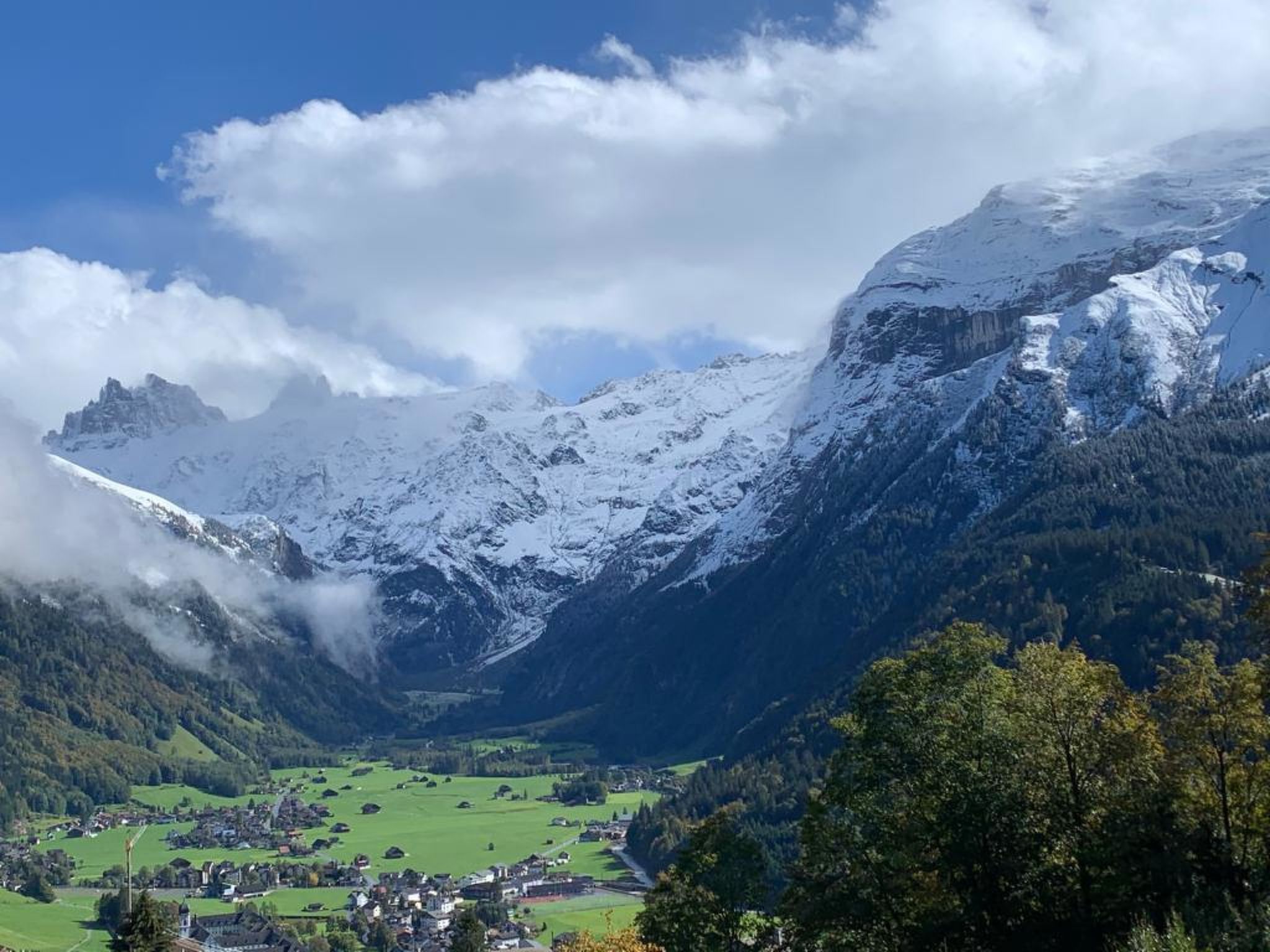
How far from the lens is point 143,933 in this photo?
261ft

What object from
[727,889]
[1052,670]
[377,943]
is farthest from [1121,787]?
[377,943]

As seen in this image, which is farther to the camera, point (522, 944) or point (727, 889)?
point (522, 944)

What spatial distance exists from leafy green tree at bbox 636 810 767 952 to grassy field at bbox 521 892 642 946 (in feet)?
257

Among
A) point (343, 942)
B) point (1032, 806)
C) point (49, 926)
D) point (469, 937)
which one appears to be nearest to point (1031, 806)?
point (1032, 806)

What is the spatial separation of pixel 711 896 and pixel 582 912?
106m

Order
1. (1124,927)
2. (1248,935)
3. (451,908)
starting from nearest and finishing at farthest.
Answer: (1248,935), (1124,927), (451,908)

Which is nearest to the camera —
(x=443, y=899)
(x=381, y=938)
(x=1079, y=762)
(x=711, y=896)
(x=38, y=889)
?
(x=1079, y=762)

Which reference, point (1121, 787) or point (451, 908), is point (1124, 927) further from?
point (451, 908)

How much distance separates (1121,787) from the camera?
50875 mm

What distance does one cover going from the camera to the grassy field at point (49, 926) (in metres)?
155

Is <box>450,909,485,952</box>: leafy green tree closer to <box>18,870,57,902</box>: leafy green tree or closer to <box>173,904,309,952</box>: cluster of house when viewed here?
<box>173,904,309,952</box>: cluster of house

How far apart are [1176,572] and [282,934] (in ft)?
444

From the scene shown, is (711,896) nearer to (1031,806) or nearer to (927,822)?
(927,822)

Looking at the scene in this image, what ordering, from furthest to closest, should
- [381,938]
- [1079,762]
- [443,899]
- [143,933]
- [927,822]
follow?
[443,899], [381,938], [143,933], [1079,762], [927,822]
